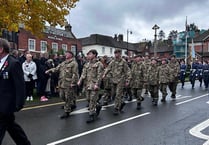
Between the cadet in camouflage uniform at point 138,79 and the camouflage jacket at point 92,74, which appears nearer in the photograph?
the camouflage jacket at point 92,74

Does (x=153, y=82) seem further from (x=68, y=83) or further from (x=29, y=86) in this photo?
(x=29, y=86)

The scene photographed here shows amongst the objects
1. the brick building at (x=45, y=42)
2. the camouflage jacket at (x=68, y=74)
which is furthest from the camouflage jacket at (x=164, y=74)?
the brick building at (x=45, y=42)

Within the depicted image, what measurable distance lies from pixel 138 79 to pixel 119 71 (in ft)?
5.92

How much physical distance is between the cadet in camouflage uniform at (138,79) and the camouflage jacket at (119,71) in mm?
1508

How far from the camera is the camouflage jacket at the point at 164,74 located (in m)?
13.4

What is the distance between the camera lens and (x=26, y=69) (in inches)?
470

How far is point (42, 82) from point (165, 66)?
5.55 m

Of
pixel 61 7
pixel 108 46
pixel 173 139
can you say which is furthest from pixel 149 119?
pixel 108 46

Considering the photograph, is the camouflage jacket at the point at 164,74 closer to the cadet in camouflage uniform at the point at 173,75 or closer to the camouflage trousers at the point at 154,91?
the cadet in camouflage uniform at the point at 173,75

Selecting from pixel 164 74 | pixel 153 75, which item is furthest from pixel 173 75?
pixel 153 75

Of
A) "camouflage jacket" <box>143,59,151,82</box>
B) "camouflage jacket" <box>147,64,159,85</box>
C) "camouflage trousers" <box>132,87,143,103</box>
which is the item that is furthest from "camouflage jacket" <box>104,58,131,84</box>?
"camouflage jacket" <box>147,64,159,85</box>

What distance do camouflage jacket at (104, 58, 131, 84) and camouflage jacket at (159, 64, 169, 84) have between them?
3680mm

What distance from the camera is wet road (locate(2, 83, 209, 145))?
6507 mm

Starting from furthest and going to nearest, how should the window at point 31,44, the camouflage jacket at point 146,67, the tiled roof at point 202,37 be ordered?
the tiled roof at point 202,37 < the window at point 31,44 < the camouflage jacket at point 146,67
